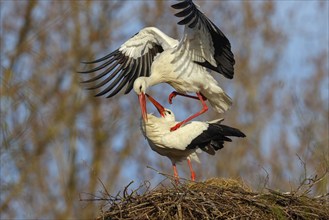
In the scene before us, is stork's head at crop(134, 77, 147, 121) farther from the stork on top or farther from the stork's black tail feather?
the stork's black tail feather

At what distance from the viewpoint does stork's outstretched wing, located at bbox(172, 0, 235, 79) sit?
10992mm

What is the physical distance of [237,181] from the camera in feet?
29.2

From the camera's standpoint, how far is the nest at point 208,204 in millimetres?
8047

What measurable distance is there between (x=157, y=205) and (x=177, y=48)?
350cm

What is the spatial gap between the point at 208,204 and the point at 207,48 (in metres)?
3.55

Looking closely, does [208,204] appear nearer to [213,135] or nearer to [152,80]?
[213,135]

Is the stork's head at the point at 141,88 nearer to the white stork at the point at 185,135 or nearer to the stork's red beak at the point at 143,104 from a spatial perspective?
the stork's red beak at the point at 143,104

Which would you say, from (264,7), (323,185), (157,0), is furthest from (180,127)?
(264,7)

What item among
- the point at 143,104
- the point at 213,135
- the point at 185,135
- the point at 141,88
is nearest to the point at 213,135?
the point at 213,135

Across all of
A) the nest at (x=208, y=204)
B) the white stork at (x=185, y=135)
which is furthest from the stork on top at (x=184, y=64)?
the nest at (x=208, y=204)

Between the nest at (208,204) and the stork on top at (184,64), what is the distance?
260 centimetres

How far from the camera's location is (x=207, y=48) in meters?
11.3

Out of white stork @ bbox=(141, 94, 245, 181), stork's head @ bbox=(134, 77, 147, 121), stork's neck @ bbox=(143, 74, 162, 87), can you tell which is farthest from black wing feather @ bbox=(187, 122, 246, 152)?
stork's neck @ bbox=(143, 74, 162, 87)

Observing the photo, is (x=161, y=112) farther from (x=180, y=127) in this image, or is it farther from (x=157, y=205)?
(x=157, y=205)
